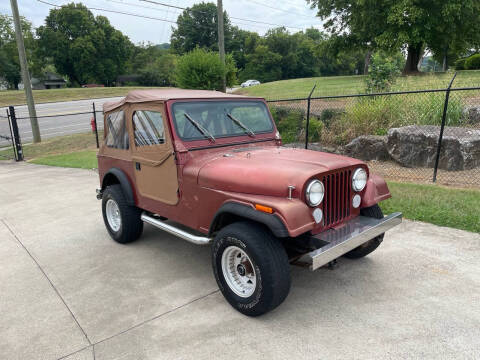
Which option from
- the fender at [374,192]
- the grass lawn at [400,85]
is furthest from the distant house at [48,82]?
the fender at [374,192]

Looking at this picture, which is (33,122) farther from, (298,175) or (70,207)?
(298,175)

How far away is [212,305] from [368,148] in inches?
262

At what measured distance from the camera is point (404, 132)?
7820mm

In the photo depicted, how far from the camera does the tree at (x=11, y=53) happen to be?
2247 inches

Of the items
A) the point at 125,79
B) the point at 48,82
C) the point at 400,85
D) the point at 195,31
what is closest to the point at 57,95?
the point at 125,79

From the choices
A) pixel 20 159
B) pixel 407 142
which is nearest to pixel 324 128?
pixel 407 142

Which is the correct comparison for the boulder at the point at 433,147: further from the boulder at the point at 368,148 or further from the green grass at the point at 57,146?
the green grass at the point at 57,146

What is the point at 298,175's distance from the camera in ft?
9.12

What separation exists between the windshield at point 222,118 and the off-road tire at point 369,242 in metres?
1.52

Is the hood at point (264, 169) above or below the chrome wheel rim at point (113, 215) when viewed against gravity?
above

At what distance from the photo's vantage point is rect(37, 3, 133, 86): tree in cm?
5703

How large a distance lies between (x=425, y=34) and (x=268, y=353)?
23.3 m

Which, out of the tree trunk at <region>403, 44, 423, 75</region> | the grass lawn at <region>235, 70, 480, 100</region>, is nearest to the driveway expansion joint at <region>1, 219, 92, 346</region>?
the grass lawn at <region>235, 70, 480, 100</region>

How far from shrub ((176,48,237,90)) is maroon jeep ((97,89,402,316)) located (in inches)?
281
